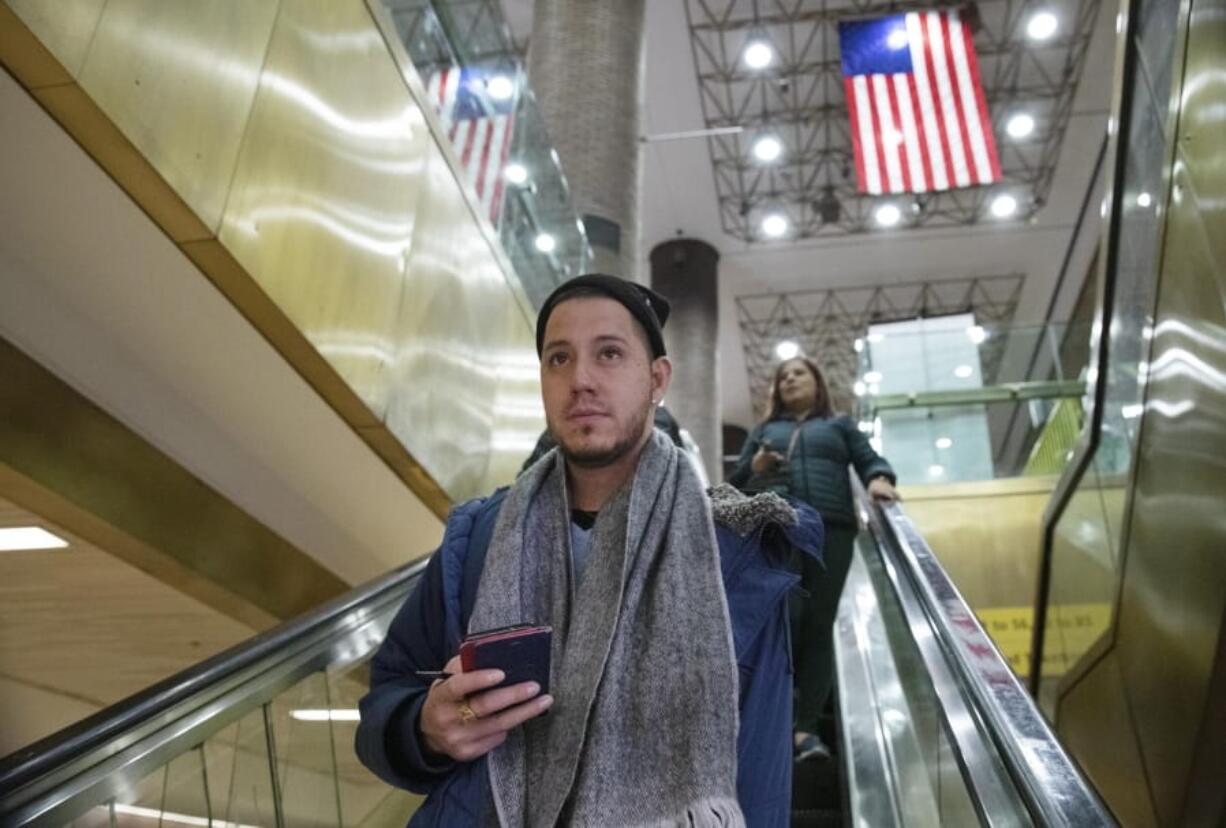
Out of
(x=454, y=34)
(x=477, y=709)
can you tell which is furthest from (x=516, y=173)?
(x=477, y=709)

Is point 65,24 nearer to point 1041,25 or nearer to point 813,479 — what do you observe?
point 813,479

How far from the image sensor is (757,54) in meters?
16.1

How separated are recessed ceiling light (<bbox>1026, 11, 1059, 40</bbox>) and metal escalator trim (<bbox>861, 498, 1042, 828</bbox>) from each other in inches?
562

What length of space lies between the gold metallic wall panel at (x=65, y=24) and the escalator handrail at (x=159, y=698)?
5.32 ft

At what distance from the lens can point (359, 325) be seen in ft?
14.5

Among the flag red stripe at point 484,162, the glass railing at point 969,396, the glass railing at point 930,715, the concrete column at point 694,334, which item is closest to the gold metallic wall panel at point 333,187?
the flag red stripe at point 484,162

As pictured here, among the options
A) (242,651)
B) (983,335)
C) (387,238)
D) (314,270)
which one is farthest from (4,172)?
(983,335)

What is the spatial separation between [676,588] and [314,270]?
289 centimetres

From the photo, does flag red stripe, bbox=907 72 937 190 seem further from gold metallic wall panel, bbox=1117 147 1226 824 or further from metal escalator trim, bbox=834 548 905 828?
gold metallic wall panel, bbox=1117 147 1226 824

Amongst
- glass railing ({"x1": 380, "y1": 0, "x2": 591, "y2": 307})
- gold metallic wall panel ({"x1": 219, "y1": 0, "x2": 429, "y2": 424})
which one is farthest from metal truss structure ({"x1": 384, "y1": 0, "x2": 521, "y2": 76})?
gold metallic wall panel ({"x1": 219, "y1": 0, "x2": 429, "y2": 424})

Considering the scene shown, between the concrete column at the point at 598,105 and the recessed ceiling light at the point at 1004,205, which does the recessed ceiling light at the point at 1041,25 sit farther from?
the concrete column at the point at 598,105

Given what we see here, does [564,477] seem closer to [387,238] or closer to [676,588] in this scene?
[676,588]

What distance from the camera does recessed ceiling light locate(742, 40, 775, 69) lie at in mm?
15938

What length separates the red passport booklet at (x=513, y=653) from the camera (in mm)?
1368
